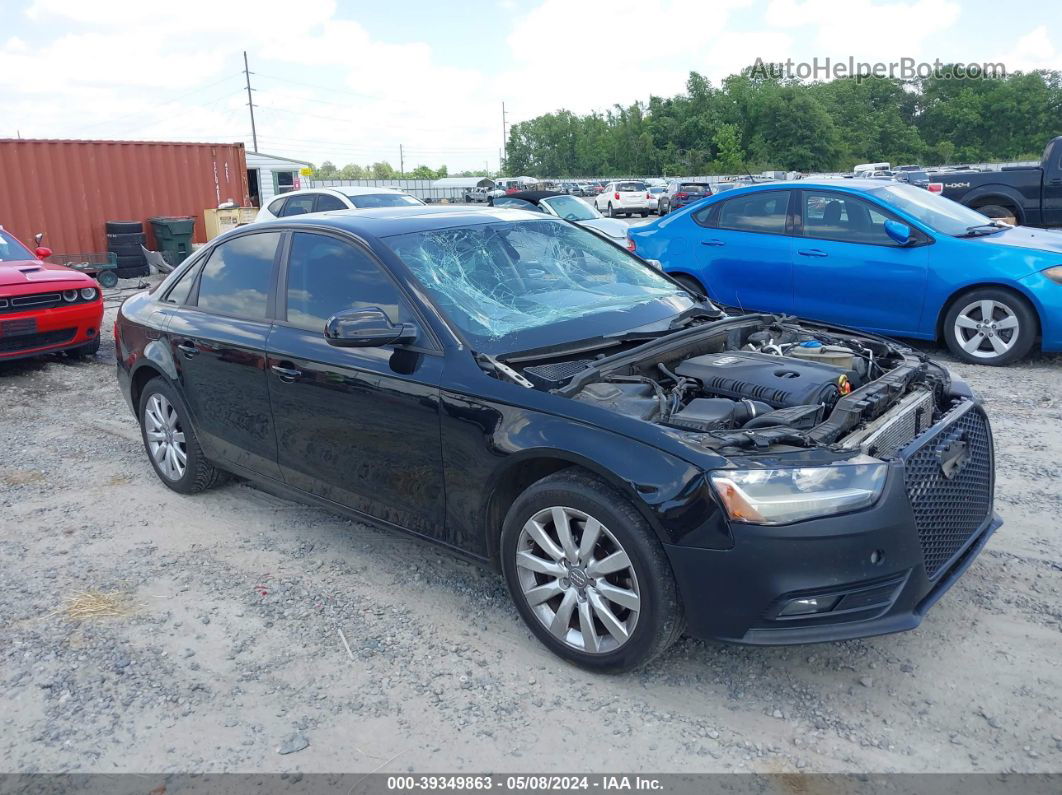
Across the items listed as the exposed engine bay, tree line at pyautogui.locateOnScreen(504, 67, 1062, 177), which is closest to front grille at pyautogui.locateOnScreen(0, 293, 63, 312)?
the exposed engine bay

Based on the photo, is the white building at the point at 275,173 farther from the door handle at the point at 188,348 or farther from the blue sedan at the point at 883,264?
the door handle at the point at 188,348

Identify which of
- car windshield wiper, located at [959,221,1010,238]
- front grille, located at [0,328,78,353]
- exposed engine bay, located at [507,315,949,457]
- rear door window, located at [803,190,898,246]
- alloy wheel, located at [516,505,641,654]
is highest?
rear door window, located at [803,190,898,246]

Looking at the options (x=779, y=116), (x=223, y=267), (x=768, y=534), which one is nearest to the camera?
(x=768, y=534)

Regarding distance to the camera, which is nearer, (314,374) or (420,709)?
(420,709)

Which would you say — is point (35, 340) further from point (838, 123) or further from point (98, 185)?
point (838, 123)

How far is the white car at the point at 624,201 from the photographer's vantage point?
36.1 meters

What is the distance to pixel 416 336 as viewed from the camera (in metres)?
3.66

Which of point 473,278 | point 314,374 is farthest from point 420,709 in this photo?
point 473,278

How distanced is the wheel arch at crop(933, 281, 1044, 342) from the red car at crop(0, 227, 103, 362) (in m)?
8.13

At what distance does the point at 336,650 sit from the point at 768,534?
1792 mm

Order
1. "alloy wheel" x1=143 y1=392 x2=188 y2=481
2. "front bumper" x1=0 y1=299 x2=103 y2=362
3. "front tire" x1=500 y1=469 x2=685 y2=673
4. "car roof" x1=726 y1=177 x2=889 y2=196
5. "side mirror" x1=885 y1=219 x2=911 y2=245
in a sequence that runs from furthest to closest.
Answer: "front bumper" x1=0 y1=299 x2=103 y2=362
"car roof" x1=726 y1=177 x2=889 y2=196
"side mirror" x1=885 y1=219 x2=911 y2=245
"alloy wheel" x1=143 y1=392 x2=188 y2=481
"front tire" x1=500 y1=469 x2=685 y2=673

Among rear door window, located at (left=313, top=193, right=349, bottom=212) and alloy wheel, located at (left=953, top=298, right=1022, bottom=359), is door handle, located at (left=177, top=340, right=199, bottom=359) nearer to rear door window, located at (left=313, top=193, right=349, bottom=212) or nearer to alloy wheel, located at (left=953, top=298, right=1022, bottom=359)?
alloy wheel, located at (left=953, top=298, right=1022, bottom=359)

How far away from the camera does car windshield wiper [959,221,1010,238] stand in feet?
24.7

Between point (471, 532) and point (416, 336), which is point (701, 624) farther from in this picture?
point (416, 336)
